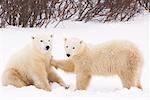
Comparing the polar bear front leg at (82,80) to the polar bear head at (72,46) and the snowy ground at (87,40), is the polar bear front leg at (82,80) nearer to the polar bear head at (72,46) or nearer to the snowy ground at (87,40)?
the snowy ground at (87,40)

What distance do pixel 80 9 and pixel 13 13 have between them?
5.90ft

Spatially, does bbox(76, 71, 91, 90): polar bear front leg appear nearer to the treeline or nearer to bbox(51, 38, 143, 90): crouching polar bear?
bbox(51, 38, 143, 90): crouching polar bear

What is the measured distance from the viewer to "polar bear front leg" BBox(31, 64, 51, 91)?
16.4 ft

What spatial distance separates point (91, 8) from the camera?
11016mm

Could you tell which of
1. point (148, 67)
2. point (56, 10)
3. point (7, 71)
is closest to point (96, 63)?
point (7, 71)

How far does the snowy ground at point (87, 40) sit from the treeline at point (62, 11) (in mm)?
305

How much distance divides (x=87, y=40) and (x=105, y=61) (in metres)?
3.77

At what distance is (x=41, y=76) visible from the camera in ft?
16.4

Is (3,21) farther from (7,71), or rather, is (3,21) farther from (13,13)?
(7,71)

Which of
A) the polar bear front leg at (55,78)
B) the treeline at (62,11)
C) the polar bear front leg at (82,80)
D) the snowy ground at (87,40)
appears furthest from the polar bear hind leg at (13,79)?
the treeline at (62,11)

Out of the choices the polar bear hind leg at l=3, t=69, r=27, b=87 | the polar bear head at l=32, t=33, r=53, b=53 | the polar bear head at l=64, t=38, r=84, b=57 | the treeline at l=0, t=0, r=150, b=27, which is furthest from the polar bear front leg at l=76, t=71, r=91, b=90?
the treeline at l=0, t=0, r=150, b=27

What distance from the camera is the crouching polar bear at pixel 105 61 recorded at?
497cm

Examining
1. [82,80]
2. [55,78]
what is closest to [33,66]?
[55,78]

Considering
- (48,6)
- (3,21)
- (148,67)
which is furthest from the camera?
(48,6)
